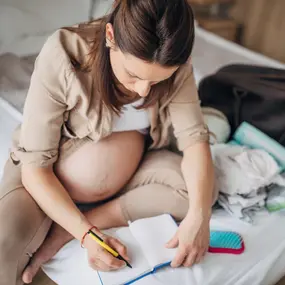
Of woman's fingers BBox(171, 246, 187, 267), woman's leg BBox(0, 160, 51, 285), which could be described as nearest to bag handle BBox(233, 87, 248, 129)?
woman's fingers BBox(171, 246, 187, 267)

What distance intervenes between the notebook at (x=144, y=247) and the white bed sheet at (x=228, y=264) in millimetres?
20

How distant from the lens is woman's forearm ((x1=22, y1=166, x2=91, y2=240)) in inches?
36.7

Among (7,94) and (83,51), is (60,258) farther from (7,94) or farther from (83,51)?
(7,94)

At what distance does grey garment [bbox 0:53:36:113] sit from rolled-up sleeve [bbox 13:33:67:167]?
0.42m

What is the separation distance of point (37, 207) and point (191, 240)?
1.07 feet

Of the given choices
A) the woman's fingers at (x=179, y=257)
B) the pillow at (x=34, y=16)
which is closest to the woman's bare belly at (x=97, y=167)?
the woman's fingers at (x=179, y=257)

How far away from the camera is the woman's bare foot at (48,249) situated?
972 millimetres

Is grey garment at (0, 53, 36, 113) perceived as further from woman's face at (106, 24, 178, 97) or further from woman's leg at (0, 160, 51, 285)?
woman's face at (106, 24, 178, 97)

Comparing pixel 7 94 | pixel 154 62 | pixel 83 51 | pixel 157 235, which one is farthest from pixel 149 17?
pixel 7 94

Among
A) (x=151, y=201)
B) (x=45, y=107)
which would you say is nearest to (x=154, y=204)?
(x=151, y=201)

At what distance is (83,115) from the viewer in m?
0.99

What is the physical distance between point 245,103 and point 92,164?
56cm

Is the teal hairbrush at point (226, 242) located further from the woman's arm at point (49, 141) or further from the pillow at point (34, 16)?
the pillow at point (34, 16)

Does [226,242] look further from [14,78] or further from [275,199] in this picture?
[14,78]
